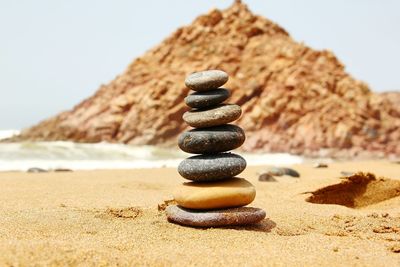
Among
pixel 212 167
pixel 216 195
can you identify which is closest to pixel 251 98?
pixel 212 167

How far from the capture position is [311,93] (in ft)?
80.8

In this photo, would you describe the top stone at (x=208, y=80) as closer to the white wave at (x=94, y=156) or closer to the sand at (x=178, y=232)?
→ the sand at (x=178, y=232)

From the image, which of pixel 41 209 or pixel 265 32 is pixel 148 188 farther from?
pixel 265 32

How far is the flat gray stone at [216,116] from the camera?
21.5ft

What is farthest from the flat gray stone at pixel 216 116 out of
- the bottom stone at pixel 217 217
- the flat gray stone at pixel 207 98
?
the bottom stone at pixel 217 217

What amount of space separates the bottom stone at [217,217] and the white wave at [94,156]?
13.0 meters

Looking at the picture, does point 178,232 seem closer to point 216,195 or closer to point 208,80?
point 216,195

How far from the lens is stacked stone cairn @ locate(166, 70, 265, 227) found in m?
6.24

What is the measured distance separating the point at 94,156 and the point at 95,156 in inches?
1.7

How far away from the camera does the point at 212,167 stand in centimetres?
638

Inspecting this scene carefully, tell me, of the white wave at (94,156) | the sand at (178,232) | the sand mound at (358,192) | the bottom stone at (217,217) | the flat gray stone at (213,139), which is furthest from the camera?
the white wave at (94,156)

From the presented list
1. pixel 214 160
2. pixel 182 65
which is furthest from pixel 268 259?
pixel 182 65

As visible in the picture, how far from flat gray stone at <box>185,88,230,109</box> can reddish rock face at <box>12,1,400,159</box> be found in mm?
16849

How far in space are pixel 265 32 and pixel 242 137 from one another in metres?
22.3
